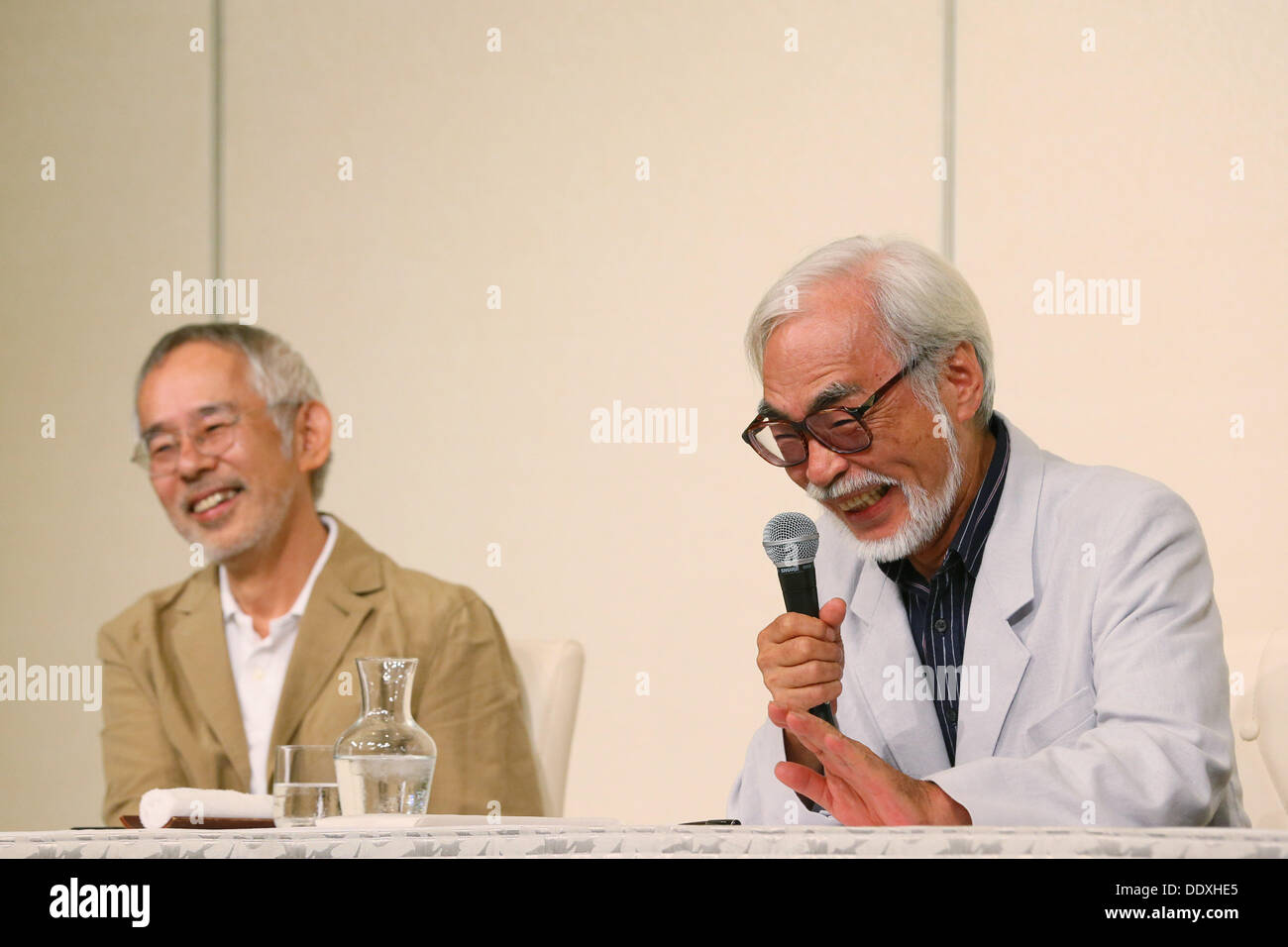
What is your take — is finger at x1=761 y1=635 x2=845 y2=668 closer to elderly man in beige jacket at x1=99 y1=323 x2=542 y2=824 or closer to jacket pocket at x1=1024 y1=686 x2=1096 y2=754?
jacket pocket at x1=1024 y1=686 x2=1096 y2=754

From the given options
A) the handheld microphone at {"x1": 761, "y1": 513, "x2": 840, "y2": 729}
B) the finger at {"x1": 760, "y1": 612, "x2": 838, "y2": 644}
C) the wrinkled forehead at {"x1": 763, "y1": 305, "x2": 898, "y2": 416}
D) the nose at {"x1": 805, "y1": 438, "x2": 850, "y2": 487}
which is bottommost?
the finger at {"x1": 760, "y1": 612, "x2": 838, "y2": 644}

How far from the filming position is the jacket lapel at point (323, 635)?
2.58 meters

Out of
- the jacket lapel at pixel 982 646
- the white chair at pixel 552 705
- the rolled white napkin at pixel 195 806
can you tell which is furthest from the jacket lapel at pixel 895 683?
the rolled white napkin at pixel 195 806

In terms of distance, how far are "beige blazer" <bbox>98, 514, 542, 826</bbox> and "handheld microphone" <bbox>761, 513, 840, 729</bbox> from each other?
3.03ft

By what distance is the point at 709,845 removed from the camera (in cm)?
72

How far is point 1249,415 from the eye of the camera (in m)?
2.91

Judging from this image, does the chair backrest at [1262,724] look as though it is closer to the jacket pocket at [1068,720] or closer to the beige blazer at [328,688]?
the jacket pocket at [1068,720]

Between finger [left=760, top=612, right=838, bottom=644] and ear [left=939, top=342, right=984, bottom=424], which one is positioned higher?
ear [left=939, top=342, right=984, bottom=424]

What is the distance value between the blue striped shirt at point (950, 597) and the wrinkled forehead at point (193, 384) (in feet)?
5.64

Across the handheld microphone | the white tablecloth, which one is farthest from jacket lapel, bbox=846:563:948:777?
the white tablecloth

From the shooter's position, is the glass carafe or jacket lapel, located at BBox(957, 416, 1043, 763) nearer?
the glass carafe

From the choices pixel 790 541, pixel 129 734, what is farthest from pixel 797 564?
pixel 129 734

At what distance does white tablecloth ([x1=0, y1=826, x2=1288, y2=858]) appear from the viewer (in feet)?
2.30
